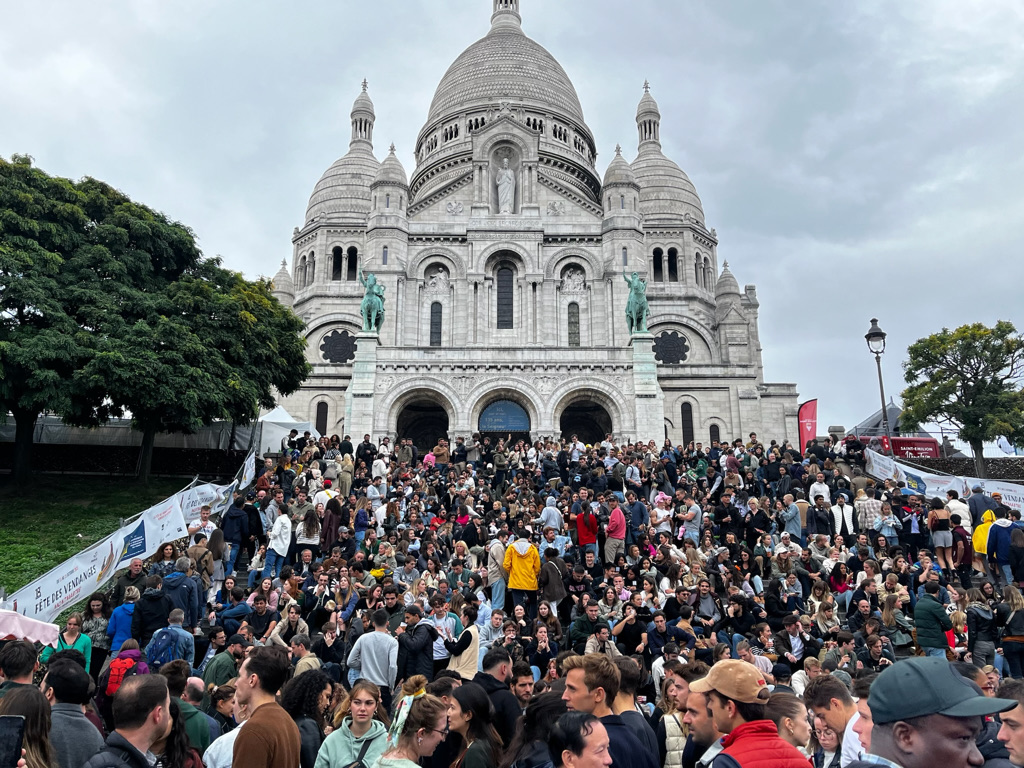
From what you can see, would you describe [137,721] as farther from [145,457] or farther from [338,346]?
[338,346]

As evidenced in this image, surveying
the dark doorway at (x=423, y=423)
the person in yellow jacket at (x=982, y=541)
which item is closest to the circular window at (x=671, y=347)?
the dark doorway at (x=423, y=423)

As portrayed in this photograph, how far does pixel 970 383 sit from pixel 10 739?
38.1m

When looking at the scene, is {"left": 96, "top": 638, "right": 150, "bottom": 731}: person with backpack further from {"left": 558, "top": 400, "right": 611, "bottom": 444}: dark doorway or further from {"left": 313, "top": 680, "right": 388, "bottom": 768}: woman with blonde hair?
{"left": 558, "top": 400, "right": 611, "bottom": 444}: dark doorway

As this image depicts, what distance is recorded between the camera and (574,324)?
38438 millimetres

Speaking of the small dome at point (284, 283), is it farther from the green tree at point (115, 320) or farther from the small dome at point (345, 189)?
the green tree at point (115, 320)

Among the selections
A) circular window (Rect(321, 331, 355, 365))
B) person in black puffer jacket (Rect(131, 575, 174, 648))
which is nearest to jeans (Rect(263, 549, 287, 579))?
person in black puffer jacket (Rect(131, 575, 174, 648))

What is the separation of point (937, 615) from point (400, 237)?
32.2 meters

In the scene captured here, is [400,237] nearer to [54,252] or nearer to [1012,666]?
[54,252]

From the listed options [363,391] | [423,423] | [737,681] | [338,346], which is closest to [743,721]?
[737,681]

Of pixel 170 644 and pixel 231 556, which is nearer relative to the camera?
pixel 170 644

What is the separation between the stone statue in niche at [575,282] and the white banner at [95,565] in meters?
26.9

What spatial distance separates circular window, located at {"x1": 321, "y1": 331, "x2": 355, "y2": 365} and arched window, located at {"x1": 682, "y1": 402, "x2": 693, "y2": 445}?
18780 mm

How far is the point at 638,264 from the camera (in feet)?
125

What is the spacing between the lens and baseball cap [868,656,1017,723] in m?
2.75
